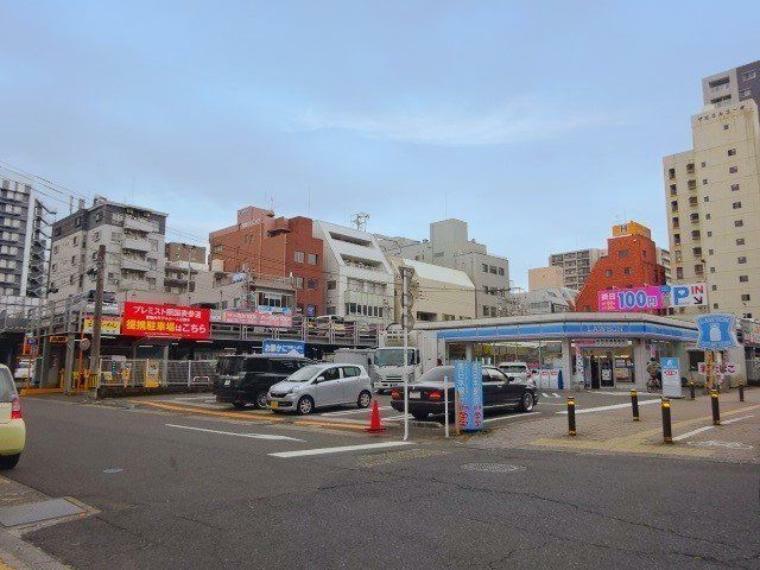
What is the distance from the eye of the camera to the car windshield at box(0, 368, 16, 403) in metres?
8.92

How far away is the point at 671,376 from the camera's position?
79.0 ft

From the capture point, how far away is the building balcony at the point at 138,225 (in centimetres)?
7725

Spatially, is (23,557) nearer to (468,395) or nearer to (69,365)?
(468,395)

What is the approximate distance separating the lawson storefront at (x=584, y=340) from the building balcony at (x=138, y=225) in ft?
→ 174

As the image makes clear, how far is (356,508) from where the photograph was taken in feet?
21.3

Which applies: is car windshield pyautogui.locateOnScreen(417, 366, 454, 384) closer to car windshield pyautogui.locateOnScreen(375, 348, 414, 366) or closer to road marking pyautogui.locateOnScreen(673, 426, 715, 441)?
road marking pyautogui.locateOnScreen(673, 426, 715, 441)

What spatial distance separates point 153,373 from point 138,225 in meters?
52.1

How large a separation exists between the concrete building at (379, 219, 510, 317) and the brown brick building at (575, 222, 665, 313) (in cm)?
1241

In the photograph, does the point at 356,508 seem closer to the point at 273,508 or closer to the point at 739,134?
the point at 273,508

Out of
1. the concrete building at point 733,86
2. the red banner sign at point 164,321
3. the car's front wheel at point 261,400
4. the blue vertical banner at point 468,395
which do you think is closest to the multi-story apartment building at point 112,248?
the red banner sign at point 164,321

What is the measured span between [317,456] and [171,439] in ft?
13.3

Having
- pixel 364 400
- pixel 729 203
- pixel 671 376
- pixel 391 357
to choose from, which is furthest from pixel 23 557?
pixel 729 203

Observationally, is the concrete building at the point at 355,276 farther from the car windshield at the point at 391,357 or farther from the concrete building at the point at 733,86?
the concrete building at the point at 733,86

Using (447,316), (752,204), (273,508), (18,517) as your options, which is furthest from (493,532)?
(752,204)
